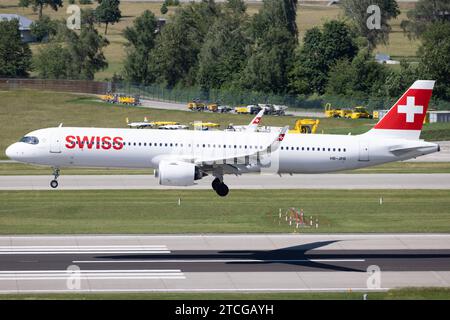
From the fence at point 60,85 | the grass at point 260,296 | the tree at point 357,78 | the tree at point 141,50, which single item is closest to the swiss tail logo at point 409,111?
the grass at point 260,296

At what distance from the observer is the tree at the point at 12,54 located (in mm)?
176125

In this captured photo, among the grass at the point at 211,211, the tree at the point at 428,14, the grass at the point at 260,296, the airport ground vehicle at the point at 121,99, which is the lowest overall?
the grass at the point at 260,296

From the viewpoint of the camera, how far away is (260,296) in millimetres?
46406

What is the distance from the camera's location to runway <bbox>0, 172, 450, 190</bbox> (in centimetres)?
8088

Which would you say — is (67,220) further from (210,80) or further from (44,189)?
(210,80)

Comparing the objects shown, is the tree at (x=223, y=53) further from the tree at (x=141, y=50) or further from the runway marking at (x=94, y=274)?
the runway marking at (x=94, y=274)

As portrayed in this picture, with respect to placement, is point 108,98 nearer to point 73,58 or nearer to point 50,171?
point 73,58

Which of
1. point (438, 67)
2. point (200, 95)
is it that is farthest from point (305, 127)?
point (200, 95)

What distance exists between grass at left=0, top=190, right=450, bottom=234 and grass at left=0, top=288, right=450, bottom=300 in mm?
17171

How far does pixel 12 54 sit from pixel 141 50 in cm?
2247

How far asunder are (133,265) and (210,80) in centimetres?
11572

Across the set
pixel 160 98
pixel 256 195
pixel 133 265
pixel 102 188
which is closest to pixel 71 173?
pixel 102 188

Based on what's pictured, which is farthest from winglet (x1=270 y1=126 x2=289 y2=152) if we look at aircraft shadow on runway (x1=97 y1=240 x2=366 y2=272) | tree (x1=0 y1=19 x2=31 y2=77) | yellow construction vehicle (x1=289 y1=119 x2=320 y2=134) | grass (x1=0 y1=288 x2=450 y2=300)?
tree (x1=0 y1=19 x2=31 y2=77)

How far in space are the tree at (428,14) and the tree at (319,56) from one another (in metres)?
29.5
